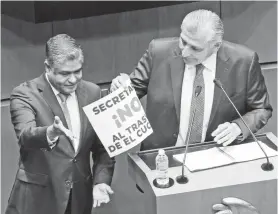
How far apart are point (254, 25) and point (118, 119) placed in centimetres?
153

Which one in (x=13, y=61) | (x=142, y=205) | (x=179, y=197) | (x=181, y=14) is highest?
(x=181, y=14)

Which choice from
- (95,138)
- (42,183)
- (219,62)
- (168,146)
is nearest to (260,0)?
(219,62)

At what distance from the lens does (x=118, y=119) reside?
3.32m

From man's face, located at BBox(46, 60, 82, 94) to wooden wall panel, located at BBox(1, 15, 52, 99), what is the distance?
776 mm

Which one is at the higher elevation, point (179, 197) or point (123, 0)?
point (123, 0)

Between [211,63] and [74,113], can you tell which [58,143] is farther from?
[211,63]

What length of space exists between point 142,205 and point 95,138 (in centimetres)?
46

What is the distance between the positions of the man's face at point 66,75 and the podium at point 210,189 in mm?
565

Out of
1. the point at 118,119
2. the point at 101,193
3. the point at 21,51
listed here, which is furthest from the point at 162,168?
the point at 21,51

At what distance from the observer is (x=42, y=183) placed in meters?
3.46

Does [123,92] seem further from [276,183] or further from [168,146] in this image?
[276,183]

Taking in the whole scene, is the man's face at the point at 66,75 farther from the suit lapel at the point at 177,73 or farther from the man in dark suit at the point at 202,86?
the suit lapel at the point at 177,73

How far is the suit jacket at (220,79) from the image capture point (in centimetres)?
355

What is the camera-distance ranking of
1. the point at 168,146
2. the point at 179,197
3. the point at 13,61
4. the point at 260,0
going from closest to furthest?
the point at 179,197, the point at 168,146, the point at 13,61, the point at 260,0
